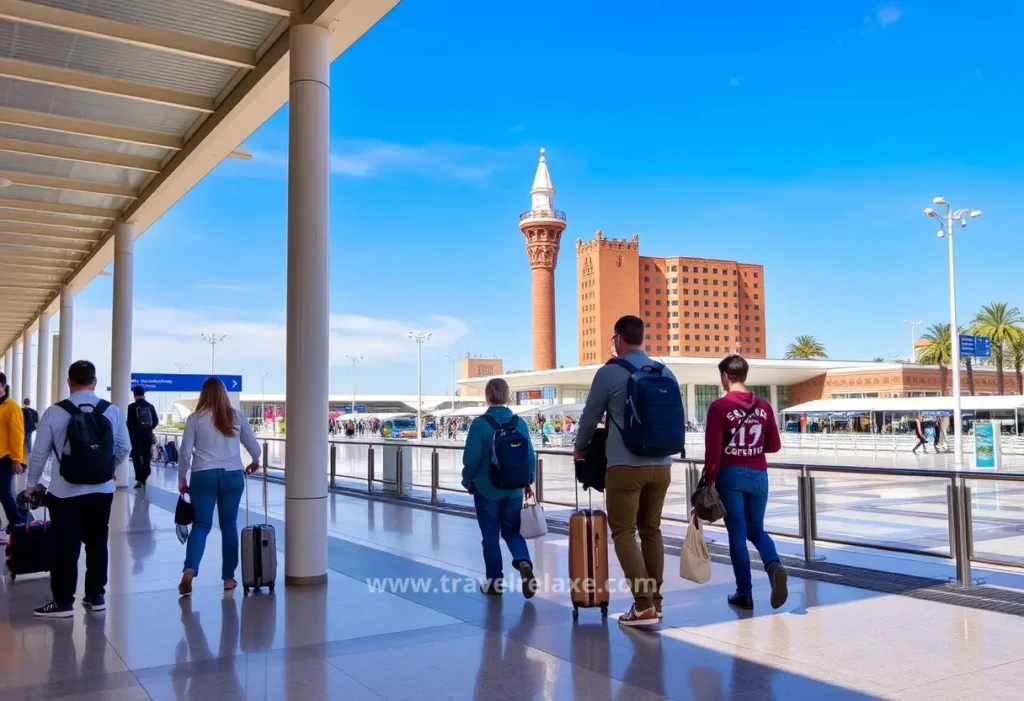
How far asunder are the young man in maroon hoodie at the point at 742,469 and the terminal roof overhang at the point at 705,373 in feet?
188

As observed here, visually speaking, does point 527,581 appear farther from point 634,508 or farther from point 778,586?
point 778,586

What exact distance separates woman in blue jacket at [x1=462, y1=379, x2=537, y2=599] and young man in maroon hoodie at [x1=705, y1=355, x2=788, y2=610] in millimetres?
1324

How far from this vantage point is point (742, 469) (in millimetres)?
5781

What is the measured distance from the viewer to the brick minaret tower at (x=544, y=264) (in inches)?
4139

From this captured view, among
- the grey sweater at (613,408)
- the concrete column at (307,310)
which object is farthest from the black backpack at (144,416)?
the grey sweater at (613,408)

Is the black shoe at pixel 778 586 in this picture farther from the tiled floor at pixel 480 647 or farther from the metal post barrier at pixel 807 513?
the metal post barrier at pixel 807 513

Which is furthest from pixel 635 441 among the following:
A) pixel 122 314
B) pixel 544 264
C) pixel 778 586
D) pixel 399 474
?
pixel 544 264

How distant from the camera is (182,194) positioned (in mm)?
13680

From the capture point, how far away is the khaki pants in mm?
5246

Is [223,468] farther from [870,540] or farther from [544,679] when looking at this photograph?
[870,540]

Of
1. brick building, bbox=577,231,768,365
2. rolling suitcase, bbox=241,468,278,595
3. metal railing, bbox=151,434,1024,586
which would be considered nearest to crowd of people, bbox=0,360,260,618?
rolling suitcase, bbox=241,468,278,595

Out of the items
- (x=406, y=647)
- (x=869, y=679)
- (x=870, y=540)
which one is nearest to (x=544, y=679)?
(x=406, y=647)

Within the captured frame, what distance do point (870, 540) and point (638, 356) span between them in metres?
3.62

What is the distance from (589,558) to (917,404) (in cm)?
4648
